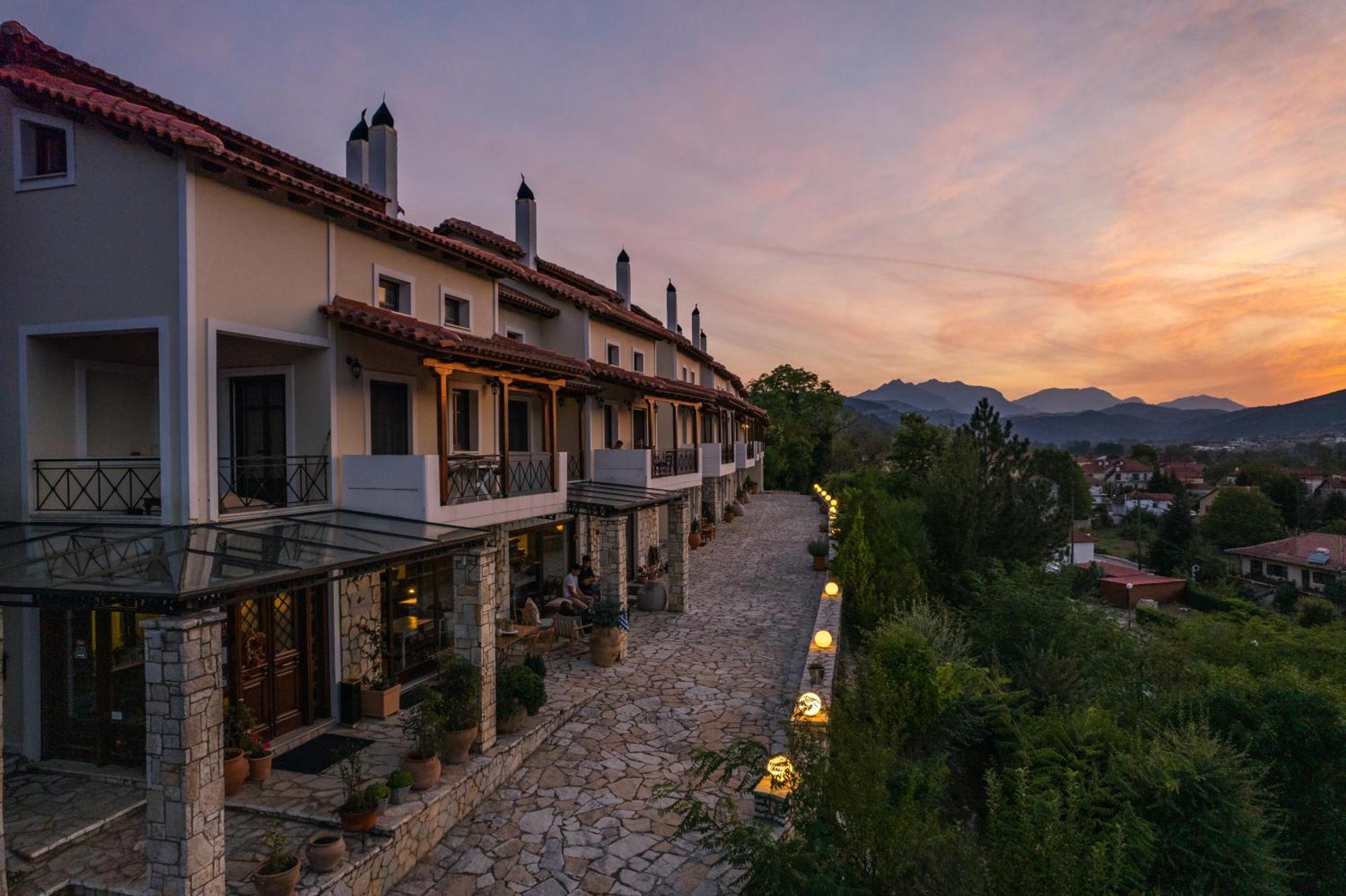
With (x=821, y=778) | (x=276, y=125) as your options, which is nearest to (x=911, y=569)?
(x=821, y=778)

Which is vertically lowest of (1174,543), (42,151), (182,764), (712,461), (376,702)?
(1174,543)

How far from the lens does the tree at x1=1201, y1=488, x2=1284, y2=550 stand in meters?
68.9

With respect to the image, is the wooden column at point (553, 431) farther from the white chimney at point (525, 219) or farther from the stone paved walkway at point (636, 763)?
the white chimney at point (525, 219)

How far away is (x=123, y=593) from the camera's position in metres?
5.71

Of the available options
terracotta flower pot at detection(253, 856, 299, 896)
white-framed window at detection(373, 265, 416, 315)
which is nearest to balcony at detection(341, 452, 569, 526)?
white-framed window at detection(373, 265, 416, 315)

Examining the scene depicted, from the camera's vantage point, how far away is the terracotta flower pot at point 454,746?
8211mm

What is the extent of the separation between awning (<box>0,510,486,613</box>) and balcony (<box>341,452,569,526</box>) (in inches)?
30.9

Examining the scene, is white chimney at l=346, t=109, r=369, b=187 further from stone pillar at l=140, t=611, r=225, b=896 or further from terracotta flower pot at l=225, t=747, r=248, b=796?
stone pillar at l=140, t=611, r=225, b=896

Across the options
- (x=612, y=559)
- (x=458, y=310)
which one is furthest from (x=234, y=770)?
(x=458, y=310)

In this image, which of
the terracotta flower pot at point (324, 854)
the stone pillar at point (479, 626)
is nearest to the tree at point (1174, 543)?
the stone pillar at point (479, 626)

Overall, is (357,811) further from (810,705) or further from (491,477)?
(491,477)

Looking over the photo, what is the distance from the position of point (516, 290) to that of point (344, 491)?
921 centimetres

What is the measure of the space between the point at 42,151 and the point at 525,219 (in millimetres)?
12272

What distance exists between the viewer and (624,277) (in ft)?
90.5
